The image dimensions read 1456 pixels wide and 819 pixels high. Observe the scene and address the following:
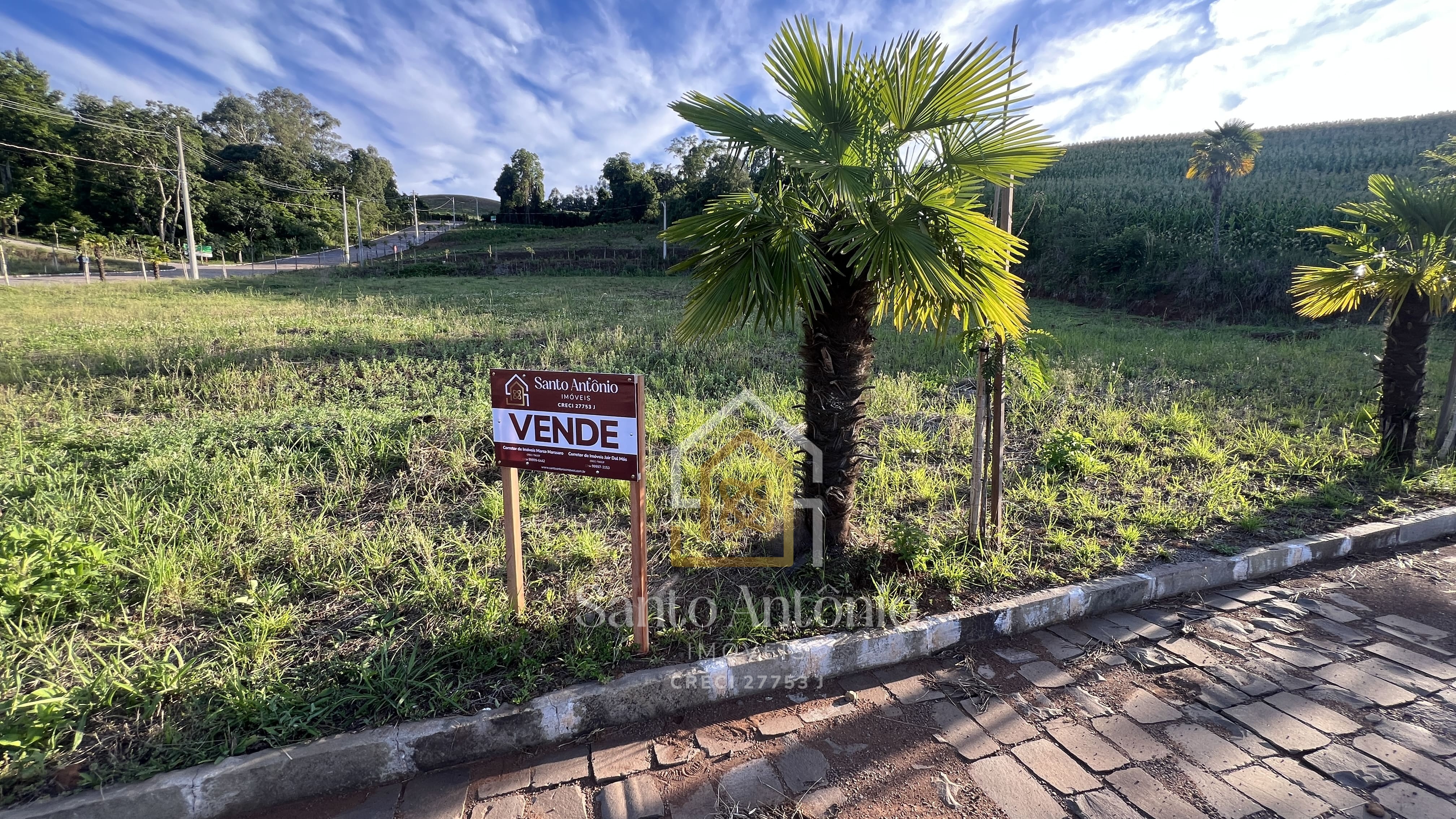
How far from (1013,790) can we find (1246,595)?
96.0 inches

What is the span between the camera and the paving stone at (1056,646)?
9.65 feet

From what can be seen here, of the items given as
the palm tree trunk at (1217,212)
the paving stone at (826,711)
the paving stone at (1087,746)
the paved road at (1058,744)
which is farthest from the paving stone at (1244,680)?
the palm tree trunk at (1217,212)

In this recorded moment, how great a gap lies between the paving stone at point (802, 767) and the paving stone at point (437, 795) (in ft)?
3.78

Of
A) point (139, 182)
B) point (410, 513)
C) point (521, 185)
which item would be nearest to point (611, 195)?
point (521, 185)

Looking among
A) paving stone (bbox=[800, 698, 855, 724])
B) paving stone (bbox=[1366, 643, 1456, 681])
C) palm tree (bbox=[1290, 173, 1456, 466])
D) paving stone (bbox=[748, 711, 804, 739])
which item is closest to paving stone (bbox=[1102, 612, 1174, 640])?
paving stone (bbox=[1366, 643, 1456, 681])

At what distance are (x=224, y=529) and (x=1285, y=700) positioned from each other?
5330 millimetres

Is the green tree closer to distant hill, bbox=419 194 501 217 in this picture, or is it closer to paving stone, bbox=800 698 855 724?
distant hill, bbox=419 194 501 217

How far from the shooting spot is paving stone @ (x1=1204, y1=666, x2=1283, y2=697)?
8.80 feet

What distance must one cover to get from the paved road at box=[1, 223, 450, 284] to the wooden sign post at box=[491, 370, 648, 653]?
86.9ft

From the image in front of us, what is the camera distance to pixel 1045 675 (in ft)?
9.20

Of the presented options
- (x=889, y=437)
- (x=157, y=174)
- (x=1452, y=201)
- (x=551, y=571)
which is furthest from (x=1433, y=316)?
(x=157, y=174)

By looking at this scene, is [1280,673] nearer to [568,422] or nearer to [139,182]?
[568,422]

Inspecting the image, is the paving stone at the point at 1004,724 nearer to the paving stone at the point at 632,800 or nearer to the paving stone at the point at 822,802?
the paving stone at the point at 822,802

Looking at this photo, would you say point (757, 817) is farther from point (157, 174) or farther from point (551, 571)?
point (157, 174)
